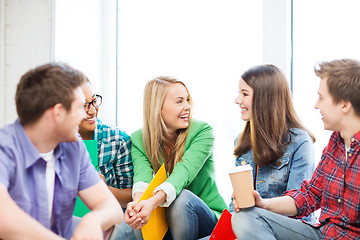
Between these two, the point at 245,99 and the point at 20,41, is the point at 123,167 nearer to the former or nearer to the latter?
the point at 245,99

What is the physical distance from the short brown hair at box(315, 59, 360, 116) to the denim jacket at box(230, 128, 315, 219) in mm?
372

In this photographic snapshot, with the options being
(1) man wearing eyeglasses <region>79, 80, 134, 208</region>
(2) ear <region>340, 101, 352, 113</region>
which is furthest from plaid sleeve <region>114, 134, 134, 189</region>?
(2) ear <region>340, 101, 352, 113</region>

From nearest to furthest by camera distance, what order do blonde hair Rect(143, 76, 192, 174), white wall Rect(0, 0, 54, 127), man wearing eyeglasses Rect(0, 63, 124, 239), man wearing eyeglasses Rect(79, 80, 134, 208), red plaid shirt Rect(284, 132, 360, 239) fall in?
man wearing eyeglasses Rect(0, 63, 124, 239) → red plaid shirt Rect(284, 132, 360, 239) → man wearing eyeglasses Rect(79, 80, 134, 208) → blonde hair Rect(143, 76, 192, 174) → white wall Rect(0, 0, 54, 127)

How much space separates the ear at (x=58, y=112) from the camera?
3.47ft

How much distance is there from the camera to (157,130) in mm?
2049

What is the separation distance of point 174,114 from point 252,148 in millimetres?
435

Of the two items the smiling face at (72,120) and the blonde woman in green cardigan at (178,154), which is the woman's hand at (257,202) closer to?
the blonde woman in green cardigan at (178,154)

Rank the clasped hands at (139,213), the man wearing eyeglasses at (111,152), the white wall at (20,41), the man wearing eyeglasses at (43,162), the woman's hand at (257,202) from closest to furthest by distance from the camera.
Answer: the man wearing eyeglasses at (43,162), the woman's hand at (257,202), the clasped hands at (139,213), the man wearing eyeglasses at (111,152), the white wall at (20,41)

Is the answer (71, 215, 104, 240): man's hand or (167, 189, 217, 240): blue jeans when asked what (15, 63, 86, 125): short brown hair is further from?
(167, 189, 217, 240): blue jeans

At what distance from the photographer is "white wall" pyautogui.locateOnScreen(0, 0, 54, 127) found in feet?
8.37

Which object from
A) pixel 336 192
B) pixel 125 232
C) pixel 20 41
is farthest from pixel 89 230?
pixel 20 41

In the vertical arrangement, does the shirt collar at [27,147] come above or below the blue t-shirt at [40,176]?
above

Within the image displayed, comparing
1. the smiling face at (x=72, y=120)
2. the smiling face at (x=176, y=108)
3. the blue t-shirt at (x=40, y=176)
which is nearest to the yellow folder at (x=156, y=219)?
the smiling face at (x=176, y=108)

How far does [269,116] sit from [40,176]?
3.44 ft
